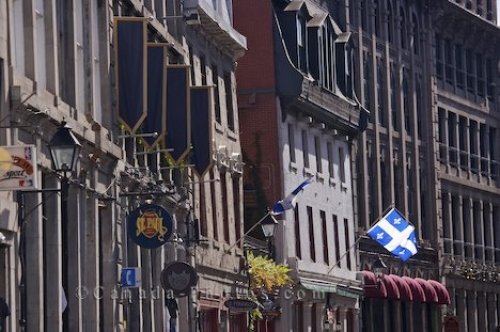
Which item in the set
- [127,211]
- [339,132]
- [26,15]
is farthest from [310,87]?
[26,15]

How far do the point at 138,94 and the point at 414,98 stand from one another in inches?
1658

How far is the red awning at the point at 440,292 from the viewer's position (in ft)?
254

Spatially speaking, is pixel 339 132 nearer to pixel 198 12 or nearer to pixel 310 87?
pixel 310 87

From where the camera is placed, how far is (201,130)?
45.2 metres

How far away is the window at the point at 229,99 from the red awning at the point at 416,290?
2196cm

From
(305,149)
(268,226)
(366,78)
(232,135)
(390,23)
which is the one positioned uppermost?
(390,23)

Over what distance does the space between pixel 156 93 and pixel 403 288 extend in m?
34.8

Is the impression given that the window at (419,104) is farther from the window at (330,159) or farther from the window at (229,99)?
the window at (229,99)

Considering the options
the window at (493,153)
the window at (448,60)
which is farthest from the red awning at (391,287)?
the window at (493,153)

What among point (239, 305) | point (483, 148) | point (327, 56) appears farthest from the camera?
point (483, 148)

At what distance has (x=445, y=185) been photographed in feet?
271

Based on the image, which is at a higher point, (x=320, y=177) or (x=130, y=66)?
A: (x=320, y=177)

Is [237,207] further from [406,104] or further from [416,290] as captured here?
[406,104]

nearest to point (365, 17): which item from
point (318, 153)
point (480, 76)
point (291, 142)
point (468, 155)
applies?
point (318, 153)
